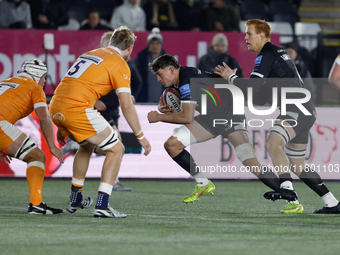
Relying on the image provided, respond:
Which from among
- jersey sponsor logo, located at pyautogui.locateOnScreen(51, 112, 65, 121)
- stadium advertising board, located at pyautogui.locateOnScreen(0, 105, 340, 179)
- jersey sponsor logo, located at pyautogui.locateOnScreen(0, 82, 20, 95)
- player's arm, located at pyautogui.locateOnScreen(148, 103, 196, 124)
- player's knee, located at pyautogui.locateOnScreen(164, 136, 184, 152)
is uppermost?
jersey sponsor logo, located at pyautogui.locateOnScreen(0, 82, 20, 95)

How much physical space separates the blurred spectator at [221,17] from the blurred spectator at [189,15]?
253 millimetres

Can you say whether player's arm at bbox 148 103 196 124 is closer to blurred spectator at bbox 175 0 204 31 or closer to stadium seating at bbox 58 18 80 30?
blurred spectator at bbox 175 0 204 31

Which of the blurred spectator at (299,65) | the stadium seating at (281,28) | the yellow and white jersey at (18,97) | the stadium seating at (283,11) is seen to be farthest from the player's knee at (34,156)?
the stadium seating at (283,11)

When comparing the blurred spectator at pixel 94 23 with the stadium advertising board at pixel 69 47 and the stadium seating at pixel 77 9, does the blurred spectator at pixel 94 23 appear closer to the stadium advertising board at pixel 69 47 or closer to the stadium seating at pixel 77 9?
the stadium advertising board at pixel 69 47

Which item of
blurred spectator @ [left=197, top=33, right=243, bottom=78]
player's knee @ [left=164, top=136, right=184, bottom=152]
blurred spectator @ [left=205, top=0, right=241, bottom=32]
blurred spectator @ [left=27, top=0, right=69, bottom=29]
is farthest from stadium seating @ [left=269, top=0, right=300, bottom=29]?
player's knee @ [left=164, top=136, right=184, bottom=152]

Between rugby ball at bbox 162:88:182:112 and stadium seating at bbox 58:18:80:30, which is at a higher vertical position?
stadium seating at bbox 58:18:80:30

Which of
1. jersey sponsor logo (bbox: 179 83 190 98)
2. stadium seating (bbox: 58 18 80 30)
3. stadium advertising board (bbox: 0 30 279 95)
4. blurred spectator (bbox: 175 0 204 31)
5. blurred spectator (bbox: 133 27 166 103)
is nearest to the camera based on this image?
jersey sponsor logo (bbox: 179 83 190 98)

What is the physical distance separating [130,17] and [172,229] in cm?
904

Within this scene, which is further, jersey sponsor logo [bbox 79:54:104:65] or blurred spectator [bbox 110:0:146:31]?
blurred spectator [bbox 110:0:146:31]

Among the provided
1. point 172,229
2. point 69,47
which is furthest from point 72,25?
point 172,229

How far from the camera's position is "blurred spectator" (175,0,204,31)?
1394 centimetres

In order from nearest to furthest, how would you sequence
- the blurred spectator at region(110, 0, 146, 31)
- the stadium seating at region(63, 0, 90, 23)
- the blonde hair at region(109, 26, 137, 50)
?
the blonde hair at region(109, 26, 137, 50) < the blurred spectator at region(110, 0, 146, 31) < the stadium seating at region(63, 0, 90, 23)

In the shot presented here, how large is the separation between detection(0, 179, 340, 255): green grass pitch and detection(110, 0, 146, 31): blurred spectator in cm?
595

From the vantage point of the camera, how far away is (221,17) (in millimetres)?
13633
